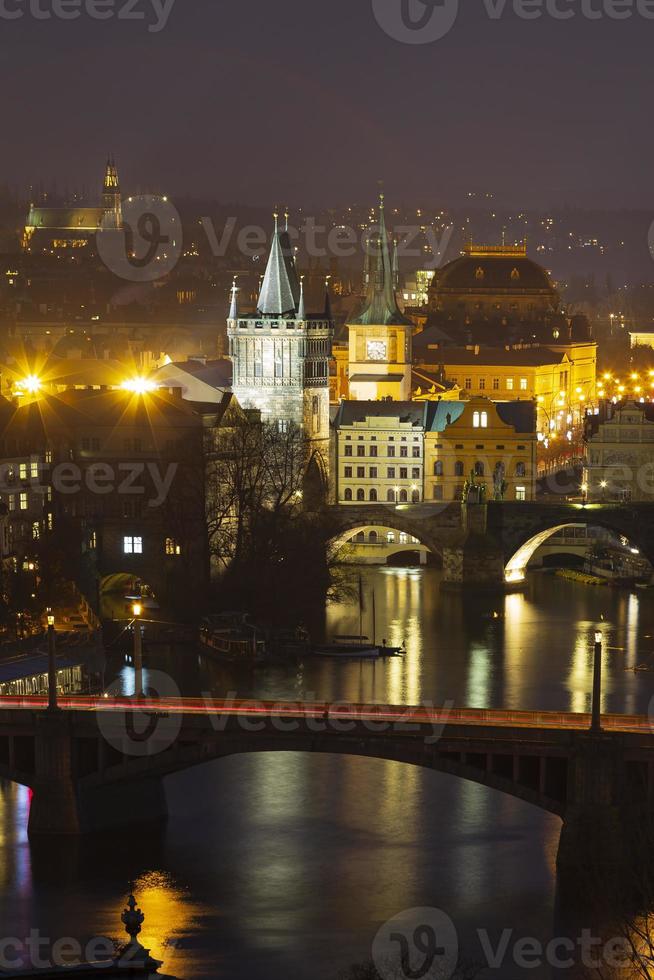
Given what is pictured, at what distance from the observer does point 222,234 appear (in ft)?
447

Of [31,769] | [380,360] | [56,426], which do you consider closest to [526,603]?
[56,426]

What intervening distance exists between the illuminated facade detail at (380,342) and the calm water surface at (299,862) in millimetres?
29670

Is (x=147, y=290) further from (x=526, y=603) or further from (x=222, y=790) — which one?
(x=222, y=790)

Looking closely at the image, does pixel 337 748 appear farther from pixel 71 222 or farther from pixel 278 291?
pixel 71 222

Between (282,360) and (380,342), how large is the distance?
1014cm

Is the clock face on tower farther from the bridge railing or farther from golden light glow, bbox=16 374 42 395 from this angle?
the bridge railing

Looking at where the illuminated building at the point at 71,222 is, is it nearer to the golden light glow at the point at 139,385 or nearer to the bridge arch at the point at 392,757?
the golden light glow at the point at 139,385

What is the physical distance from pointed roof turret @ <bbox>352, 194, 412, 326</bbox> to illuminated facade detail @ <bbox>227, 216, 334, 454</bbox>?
29.8 ft

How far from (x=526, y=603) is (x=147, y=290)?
71.8m

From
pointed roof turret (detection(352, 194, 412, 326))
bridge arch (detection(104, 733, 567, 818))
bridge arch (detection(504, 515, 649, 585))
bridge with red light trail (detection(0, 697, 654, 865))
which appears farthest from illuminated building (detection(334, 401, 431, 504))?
bridge arch (detection(104, 733, 567, 818))

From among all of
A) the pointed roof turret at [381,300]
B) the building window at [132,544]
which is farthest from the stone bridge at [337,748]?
the pointed roof turret at [381,300]

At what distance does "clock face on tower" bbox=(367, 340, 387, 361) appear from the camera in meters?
78.4

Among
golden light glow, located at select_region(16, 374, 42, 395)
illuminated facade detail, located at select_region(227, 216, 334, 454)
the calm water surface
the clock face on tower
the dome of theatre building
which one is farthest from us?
the dome of theatre building

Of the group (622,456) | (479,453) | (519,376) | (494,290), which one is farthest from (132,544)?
(494,290)
